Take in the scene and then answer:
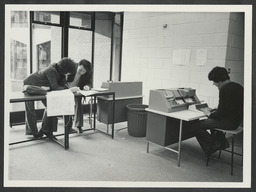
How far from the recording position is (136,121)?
11.4 feet

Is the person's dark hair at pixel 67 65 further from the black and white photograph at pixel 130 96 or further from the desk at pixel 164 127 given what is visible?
the desk at pixel 164 127

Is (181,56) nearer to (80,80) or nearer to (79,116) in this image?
(80,80)

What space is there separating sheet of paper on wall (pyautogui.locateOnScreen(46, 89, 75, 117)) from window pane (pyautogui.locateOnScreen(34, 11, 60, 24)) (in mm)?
1974

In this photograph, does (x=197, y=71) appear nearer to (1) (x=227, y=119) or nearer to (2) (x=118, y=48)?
(1) (x=227, y=119)

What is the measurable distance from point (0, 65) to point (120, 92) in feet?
7.38

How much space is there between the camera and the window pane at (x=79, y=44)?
440 cm

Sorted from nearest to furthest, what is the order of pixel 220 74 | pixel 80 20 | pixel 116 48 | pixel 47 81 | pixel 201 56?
pixel 220 74
pixel 47 81
pixel 201 56
pixel 80 20
pixel 116 48

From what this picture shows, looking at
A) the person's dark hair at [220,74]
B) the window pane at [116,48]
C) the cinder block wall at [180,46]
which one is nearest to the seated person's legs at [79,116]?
the cinder block wall at [180,46]

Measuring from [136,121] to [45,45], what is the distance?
2.17m

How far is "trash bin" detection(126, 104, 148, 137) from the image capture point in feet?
11.3

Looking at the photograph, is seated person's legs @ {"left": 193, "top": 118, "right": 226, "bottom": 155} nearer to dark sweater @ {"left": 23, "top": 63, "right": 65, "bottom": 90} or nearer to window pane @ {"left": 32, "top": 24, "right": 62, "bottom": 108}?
dark sweater @ {"left": 23, "top": 63, "right": 65, "bottom": 90}

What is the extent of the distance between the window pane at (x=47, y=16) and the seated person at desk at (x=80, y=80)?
1.28 m

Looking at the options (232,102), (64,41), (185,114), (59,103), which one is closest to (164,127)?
(185,114)

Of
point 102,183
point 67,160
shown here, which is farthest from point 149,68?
point 102,183
